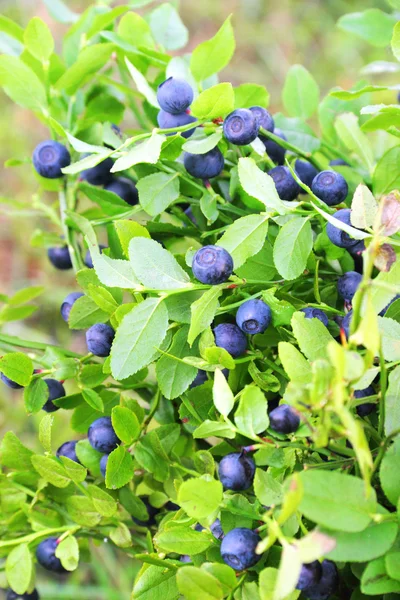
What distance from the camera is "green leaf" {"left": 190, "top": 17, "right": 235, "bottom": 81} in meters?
0.85

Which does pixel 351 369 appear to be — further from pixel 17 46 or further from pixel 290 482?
pixel 17 46

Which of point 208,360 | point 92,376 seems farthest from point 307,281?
point 92,376

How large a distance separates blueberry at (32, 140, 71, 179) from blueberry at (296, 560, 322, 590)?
625mm

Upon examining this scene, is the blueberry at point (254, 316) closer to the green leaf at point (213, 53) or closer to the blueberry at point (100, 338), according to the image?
the blueberry at point (100, 338)

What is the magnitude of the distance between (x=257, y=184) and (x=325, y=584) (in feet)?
1.35

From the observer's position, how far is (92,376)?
806 mm

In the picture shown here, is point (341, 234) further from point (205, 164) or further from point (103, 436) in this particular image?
point (103, 436)

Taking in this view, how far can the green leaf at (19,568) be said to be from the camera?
2.58 feet

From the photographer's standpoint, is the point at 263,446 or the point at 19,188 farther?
the point at 19,188

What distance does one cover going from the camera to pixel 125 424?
749mm

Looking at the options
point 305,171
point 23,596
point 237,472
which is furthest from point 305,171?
point 23,596

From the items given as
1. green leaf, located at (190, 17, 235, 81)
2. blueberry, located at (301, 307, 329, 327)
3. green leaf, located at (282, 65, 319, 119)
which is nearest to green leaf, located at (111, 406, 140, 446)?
blueberry, located at (301, 307, 329, 327)

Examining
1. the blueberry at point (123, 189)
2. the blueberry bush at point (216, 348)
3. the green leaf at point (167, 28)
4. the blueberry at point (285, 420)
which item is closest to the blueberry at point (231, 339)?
the blueberry bush at point (216, 348)

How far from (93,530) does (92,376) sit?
0.70 feet
